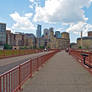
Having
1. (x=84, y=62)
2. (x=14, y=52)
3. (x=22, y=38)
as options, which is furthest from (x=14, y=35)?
(x=84, y=62)

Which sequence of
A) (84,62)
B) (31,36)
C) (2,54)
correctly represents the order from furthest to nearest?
1. (31,36)
2. (2,54)
3. (84,62)

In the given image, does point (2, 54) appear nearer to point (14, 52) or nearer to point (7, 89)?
point (14, 52)

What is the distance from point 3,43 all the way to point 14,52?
93.2 meters

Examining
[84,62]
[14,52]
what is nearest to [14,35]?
[14,52]

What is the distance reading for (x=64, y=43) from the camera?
19675 cm

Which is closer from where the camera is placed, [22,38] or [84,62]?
[84,62]

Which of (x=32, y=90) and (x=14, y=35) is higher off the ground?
(x=14, y=35)

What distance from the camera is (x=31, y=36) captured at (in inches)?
7461

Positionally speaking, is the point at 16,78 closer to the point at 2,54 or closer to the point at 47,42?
the point at 2,54

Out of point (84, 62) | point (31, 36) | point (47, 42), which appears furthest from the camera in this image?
point (31, 36)

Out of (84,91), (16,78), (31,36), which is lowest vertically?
(84,91)

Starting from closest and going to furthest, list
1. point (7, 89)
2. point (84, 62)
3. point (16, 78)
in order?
point (7, 89) < point (16, 78) < point (84, 62)

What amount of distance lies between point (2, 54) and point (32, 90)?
2617cm

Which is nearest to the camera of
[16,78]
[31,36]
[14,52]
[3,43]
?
[16,78]
